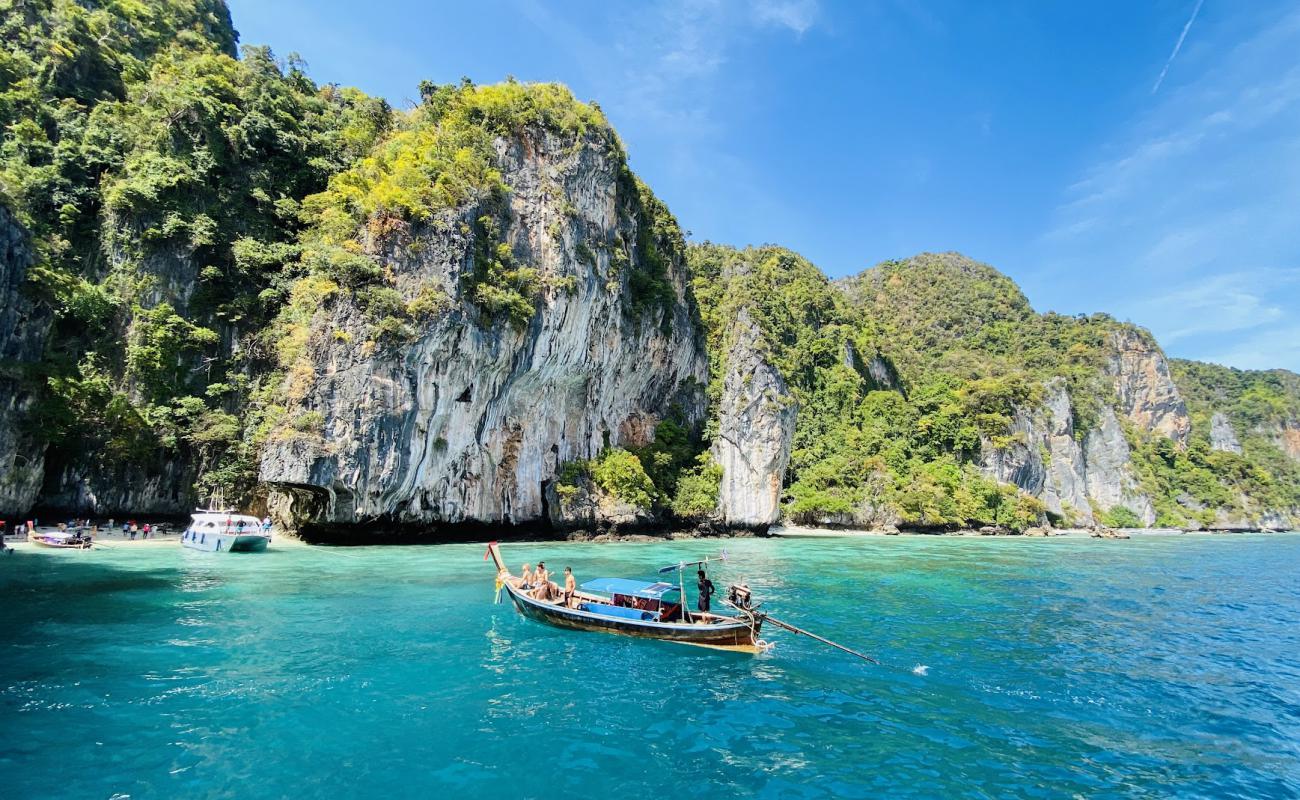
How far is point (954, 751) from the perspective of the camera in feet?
26.9

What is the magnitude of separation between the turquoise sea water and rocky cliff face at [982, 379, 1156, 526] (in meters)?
46.4

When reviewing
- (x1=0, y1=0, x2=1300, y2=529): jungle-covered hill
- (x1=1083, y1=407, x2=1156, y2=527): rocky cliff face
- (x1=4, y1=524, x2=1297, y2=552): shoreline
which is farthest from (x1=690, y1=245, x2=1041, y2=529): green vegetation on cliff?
(x1=1083, y1=407, x2=1156, y2=527): rocky cliff face

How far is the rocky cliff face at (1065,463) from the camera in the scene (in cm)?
6200

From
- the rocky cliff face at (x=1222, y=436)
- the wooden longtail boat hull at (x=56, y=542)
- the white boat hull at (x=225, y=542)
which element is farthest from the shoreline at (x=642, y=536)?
the rocky cliff face at (x=1222, y=436)

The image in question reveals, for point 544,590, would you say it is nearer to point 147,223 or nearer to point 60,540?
point 60,540

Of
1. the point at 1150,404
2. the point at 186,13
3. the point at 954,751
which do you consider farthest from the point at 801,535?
the point at 1150,404

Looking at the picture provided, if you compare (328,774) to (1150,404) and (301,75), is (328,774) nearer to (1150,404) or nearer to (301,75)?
(301,75)

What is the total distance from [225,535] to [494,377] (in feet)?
44.9

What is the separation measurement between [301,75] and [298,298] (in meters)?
21.5

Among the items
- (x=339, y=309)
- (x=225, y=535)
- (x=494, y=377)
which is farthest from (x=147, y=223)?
(x=494, y=377)

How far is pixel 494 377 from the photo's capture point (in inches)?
1280

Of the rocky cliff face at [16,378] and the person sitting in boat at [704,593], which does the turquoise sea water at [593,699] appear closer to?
the person sitting in boat at [704,593]

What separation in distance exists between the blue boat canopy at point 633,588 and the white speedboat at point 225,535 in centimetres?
1791

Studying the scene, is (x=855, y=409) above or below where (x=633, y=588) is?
above
